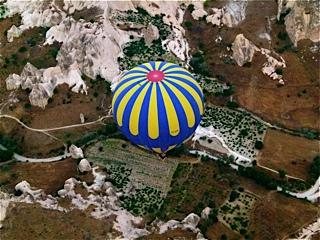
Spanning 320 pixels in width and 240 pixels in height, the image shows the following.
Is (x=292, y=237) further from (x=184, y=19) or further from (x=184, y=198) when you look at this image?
(x=184, y=19)

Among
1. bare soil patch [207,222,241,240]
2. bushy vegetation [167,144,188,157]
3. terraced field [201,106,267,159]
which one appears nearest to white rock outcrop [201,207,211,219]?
bare soil patch [207,222,241,240]

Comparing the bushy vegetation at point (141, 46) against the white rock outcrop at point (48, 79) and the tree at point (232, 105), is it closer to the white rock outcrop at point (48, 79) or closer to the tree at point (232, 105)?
the white rock outcrop at point (48, 79)

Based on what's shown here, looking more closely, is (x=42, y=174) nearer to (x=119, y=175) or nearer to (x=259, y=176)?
(x=119, y=175)

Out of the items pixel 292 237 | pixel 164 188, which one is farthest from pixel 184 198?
pixel 292 237

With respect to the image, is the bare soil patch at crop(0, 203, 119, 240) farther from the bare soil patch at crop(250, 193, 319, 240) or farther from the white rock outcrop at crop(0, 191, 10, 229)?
the bare soil patch at crop(250, 193, 319, 240)

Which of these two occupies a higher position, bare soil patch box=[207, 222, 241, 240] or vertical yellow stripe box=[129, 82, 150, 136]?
vertical yellow stripe box=[129, 82, 150, 136]
